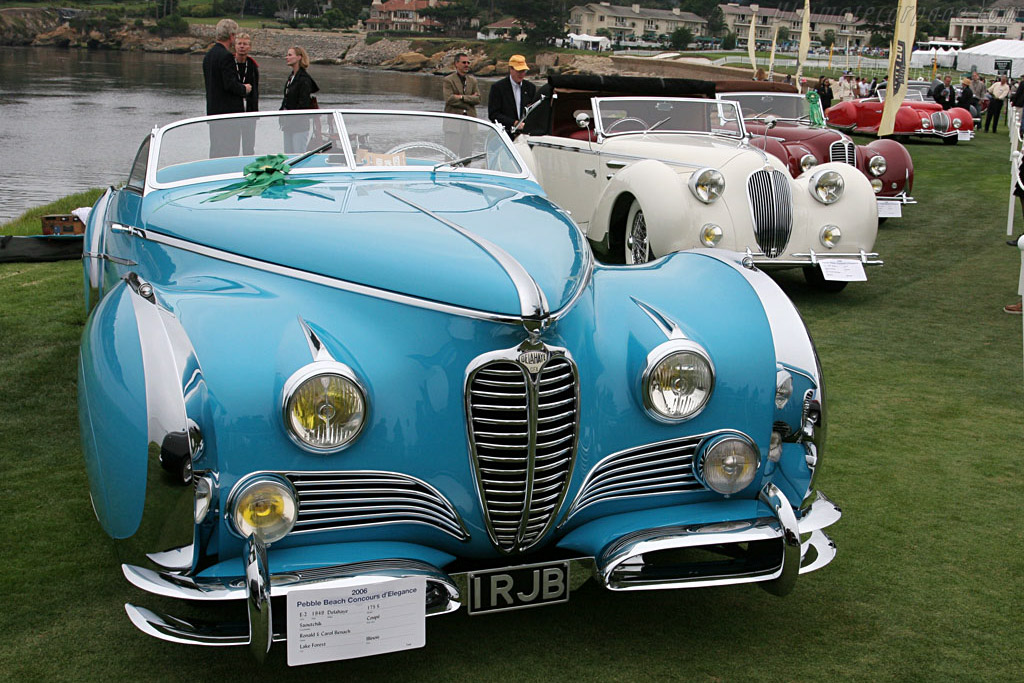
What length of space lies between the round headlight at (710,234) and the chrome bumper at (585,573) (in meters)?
4.32

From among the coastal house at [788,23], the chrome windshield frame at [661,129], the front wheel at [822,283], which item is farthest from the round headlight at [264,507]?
the coastal house at [788,23]

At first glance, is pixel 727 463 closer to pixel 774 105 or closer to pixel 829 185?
pixel 829 185

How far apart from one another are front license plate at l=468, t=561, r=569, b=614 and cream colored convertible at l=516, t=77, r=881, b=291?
4316 mm

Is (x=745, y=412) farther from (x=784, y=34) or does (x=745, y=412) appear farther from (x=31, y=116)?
(x=784, y=34)

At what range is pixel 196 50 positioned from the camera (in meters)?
78.6

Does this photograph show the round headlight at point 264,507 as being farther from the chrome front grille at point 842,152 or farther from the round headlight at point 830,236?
the chrome front grille at point 842,152

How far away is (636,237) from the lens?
818 cm

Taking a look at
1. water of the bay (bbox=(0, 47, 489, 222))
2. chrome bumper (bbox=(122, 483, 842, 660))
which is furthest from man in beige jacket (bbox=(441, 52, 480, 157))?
chrome bumper (bbox=(122, 483, 842, 660))

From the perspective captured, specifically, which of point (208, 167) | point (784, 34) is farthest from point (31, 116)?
point (784, 34)

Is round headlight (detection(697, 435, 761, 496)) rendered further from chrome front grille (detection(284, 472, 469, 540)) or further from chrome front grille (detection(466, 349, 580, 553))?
chrome front grille (detection(284, 472, 469, 540))

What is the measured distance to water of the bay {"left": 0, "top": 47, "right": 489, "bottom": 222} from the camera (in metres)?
18.4

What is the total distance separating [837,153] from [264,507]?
10.6m

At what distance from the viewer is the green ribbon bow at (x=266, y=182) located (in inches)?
157

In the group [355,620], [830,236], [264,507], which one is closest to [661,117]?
[830,236]
